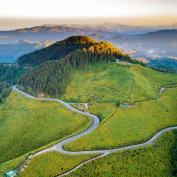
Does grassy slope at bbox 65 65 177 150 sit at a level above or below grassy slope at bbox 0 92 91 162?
above

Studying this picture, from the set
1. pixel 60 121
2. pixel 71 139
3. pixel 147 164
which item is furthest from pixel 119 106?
pixel 147 164

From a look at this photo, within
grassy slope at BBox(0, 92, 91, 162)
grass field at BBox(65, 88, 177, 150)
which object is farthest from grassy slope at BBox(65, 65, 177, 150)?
grassy slope at BBox(0, 92, 91, 162)

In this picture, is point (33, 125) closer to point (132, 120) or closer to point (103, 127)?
point (103, 127)

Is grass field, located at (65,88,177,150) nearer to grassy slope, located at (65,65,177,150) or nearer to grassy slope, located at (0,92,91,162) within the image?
grassy slope, located at (65,65,177,150)

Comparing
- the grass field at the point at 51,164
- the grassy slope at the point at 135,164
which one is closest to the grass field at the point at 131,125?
the grass field at the point at 51,164

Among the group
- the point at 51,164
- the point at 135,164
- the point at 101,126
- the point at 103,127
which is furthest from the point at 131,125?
the point at 51,164

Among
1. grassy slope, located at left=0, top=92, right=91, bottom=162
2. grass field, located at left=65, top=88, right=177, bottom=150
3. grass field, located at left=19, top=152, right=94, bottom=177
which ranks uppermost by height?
grass field, located at left=65, top=88, right=177, bottom=150
